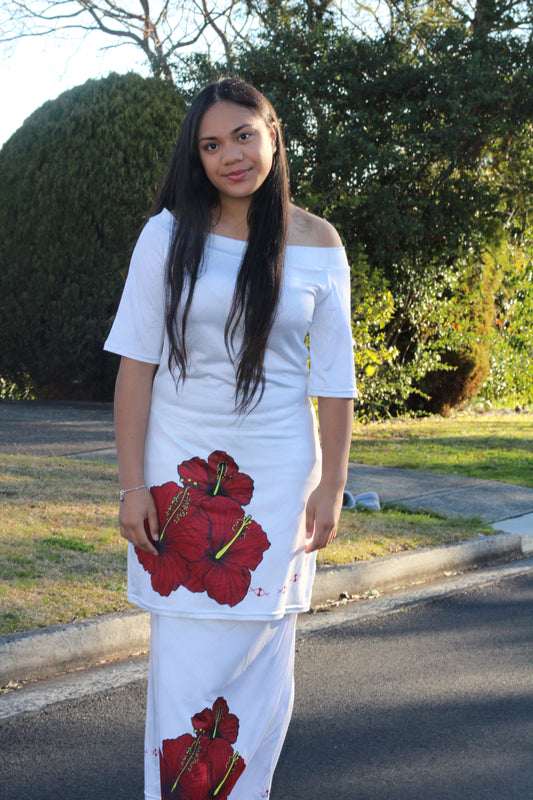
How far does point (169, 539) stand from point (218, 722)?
49cm

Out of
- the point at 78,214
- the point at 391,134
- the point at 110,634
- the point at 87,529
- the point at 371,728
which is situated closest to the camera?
the point at 371,728

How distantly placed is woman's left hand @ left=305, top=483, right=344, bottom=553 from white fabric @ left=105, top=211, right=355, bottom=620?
3 cm

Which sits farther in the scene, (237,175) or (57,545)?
(57,545)

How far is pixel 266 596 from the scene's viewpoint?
2.22m

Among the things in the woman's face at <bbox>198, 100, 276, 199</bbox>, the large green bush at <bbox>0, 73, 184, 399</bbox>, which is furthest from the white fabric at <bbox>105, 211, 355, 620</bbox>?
the large green bush at <bbox>0, 73, 184, 399</bbox>

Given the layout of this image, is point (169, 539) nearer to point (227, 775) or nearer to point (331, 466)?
point (331, 466)

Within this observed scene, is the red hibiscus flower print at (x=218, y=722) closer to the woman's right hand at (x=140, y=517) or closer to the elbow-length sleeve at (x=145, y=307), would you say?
the woman's right hand at (x=140, y=517)

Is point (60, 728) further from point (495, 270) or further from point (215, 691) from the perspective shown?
point (495, 270)

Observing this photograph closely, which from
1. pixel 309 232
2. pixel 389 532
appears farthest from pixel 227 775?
pixel 389 532

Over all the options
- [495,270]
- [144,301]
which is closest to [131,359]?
[144,301]

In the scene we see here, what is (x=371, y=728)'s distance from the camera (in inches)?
135

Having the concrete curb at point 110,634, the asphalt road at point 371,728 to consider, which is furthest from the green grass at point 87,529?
the asphalt road at point 371,728

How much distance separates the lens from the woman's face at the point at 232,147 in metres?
2.19

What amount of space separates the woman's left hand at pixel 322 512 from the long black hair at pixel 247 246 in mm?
312
